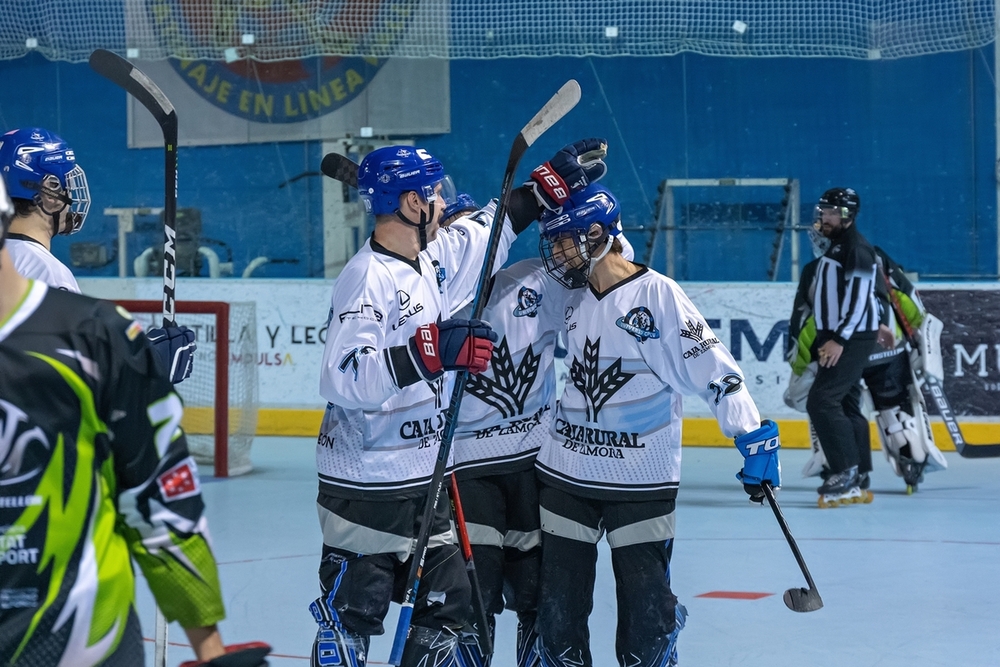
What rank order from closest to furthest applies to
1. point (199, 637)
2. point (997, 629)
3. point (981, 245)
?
1. point (199, 637)
2. point (997, 629)
3. point (981, 245)

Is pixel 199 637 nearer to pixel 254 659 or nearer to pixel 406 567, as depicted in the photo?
pixel 254 659

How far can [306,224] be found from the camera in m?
9.61

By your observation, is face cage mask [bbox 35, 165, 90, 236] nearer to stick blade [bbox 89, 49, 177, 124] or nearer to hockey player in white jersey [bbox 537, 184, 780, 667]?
stick blade [bbox 89, 49, 177, 124]

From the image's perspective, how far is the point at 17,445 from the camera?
57.5 inches

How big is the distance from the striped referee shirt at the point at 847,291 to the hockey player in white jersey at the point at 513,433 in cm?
310

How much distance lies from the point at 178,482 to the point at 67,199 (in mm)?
1665

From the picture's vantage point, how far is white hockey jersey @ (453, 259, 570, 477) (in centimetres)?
321

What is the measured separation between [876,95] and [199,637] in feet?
28.3

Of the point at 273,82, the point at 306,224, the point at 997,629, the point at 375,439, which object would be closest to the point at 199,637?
the point at 375,439

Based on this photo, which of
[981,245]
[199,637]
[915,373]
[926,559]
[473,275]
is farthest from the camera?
[981,245]

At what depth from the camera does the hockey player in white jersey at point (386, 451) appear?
2.80m

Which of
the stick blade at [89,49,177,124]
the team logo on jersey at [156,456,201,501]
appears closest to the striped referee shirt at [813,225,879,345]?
the stick blade at [89,49,177,124]

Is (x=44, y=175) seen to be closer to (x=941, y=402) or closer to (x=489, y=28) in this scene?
(x=941, y=402)

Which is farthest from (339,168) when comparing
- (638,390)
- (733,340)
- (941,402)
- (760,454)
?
(733,340)
